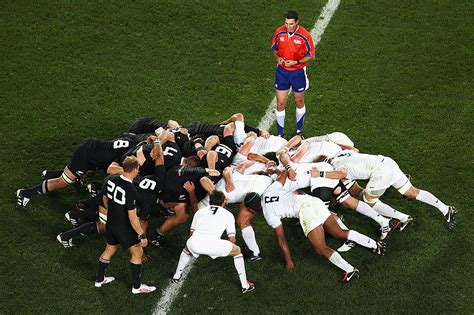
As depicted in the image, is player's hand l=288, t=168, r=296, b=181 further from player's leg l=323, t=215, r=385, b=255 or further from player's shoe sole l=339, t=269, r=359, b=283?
player's shoe sole l=339, t=269, r=359, b=283

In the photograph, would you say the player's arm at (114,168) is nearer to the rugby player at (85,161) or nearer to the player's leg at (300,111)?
the rugby player at (85,161)

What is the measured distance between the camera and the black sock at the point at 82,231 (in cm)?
934

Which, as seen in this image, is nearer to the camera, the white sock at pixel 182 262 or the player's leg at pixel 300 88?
the white sock at pixel 182 262

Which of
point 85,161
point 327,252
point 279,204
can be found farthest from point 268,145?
point 85,161

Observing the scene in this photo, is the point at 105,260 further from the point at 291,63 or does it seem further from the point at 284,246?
the point at 291,63

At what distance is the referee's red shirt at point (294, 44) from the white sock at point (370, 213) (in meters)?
2.65

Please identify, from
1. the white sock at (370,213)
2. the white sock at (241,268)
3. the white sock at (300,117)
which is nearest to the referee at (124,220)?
the white sock at (241,268)

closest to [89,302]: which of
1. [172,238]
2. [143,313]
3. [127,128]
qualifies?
[143,313]

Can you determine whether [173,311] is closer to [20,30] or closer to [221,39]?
[221,39]

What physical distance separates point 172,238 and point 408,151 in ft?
13.9

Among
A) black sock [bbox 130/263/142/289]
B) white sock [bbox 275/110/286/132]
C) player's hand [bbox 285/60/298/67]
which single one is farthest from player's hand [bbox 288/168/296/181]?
black sock [bbox 130/263/142/289]

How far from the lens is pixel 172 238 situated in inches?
383

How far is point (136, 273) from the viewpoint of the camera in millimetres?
8664

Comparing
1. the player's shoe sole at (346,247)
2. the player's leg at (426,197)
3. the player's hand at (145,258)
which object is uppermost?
the player's leg at (426,197)
